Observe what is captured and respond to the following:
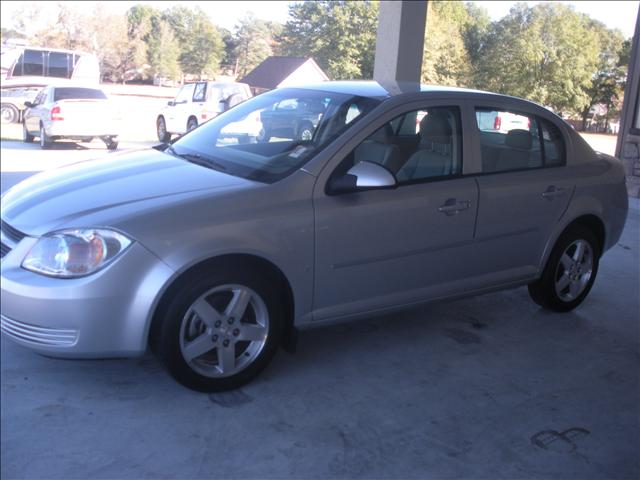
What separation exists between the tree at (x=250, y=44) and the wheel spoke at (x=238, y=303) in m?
11.1

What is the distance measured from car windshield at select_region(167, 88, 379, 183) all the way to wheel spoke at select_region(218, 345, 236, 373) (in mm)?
907

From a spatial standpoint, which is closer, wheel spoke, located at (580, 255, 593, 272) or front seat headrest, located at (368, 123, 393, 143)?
front seat headrest, located at (368, 123, 393, 143)

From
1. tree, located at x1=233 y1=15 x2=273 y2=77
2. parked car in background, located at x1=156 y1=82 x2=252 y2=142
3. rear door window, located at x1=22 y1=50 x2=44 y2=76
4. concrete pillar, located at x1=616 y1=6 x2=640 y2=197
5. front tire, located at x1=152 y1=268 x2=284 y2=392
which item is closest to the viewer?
front tire, located at x1=152 y1=268 x2=284 y2=392

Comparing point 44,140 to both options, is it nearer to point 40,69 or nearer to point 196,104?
point 196,104

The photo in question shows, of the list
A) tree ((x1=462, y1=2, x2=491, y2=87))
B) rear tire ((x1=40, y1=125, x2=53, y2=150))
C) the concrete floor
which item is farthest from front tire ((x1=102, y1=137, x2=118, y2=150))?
the concrete floor

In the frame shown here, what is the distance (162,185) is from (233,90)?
12662 mm

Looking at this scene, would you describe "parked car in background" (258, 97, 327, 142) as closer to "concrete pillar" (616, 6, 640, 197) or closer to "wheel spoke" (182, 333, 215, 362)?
"wheel spoke" (182, 333, 215, 362)

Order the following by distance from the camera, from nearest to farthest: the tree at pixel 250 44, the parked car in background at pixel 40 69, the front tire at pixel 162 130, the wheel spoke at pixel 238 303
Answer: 1. the wheel spoke at pixel 238 303
2. the tree at pixel 250 44
3. the front tire at pixel 162 130
4. the parked car in background at pixel 40 69

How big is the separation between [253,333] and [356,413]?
0.67 metres

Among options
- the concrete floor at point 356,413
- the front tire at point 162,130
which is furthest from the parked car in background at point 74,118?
the concrete floor at point 356,413

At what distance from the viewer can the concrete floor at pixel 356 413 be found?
9.53 feet

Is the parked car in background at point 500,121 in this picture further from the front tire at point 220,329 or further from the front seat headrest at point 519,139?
the front tire at point 220,329

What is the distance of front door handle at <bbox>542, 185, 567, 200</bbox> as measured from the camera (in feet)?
14.9

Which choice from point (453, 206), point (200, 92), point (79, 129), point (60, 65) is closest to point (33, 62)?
point (60, 65)
